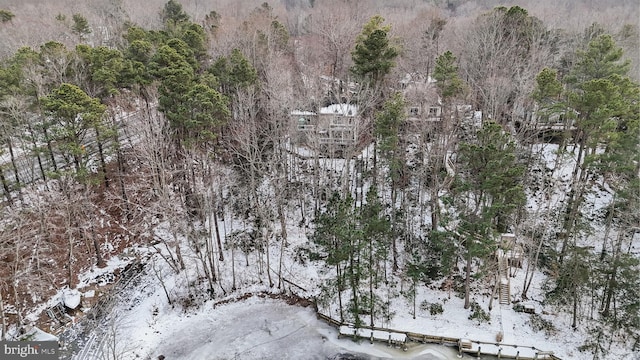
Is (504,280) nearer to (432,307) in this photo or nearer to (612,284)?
(432,307)

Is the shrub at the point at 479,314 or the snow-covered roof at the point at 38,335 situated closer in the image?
the snow-covered roof at the point at 38,335

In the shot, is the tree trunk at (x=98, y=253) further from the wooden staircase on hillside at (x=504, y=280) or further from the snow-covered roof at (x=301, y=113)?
the wooden staircase on hillside at (x=504, y=280)

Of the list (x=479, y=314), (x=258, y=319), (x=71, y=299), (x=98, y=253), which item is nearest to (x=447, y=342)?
(x=479, y=314)

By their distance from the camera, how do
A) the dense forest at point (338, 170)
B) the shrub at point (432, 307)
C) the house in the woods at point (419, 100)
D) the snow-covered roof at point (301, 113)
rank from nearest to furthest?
the dense forest at point (338, 170) < the shrub at point (432, 307) < the house in the woods at point (419, 100) < the snow-covered roof at point (301, 113)

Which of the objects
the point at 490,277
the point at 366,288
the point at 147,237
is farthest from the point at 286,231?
the point at 490,277

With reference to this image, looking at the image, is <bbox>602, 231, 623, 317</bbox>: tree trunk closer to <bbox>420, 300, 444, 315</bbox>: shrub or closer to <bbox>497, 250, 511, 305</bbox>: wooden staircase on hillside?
<bbox>497, 250, 511, 305</bbox>: wooden staircase on hillside

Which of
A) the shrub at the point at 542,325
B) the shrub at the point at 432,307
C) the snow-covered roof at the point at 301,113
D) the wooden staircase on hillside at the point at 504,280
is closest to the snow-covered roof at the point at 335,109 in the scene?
the snow-covered roof at the point at 301,113

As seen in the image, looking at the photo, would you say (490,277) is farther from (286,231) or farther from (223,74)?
(223,74)

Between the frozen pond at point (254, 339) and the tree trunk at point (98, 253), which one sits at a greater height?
the tree trunk at point (98, 253)
